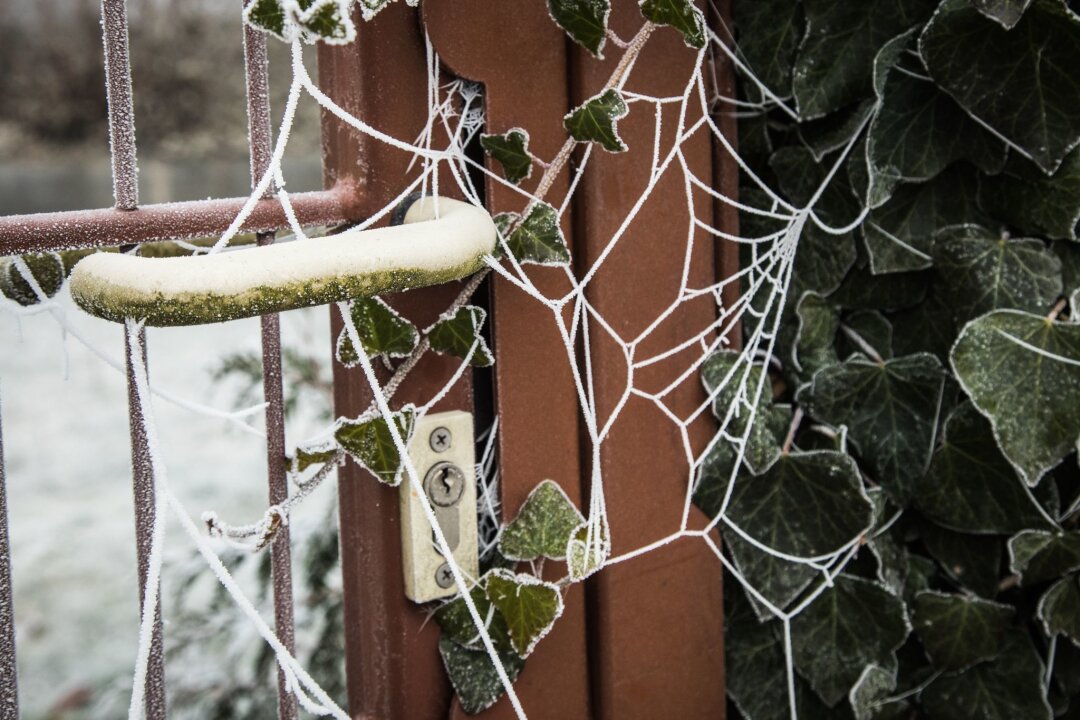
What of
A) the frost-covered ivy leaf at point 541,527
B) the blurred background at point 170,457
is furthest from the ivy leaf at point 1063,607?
the blurred background at point 170,457

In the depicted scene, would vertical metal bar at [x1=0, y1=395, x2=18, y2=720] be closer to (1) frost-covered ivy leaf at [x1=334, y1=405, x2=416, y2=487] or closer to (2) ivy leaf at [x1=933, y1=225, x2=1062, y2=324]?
(1) frost-covered ivy leaf at [x1=334, y1=405, x2=416, y2=487]

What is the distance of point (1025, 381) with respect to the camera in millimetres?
752

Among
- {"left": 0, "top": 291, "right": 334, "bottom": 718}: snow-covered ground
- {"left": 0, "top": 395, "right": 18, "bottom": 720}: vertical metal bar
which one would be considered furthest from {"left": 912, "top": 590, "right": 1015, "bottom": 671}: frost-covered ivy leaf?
{"left": 0, "top": 291, "right": 334, "bottom": 718}: snow-covered ground

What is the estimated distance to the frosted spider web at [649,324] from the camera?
61 cm

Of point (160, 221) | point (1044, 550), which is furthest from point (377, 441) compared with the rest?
point (1044, 550)

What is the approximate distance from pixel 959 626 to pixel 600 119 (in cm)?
52

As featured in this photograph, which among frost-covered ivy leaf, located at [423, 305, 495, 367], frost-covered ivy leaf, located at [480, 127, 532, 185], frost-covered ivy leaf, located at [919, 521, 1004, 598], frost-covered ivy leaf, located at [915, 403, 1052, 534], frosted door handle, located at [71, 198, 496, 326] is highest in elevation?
frost-covered ivy leaf, located at [480, 127, 532, 185]

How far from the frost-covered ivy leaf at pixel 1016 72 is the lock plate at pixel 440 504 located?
42 centimetres

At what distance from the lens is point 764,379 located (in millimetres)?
843

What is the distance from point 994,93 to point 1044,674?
481 millimetres

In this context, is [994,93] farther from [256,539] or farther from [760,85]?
[256,539]

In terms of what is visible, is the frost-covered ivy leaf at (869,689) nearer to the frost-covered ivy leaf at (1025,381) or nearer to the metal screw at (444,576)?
the frost-covered ivy leaf at (1025,381)

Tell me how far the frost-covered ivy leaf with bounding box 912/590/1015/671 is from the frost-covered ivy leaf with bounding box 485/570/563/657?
0.35m

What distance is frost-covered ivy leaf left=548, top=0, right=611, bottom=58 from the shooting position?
646mm
